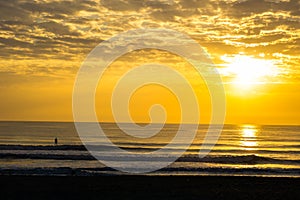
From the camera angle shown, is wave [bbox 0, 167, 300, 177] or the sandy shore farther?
wave [bbox 0, 167, 300, 177]

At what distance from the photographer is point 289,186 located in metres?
25.5

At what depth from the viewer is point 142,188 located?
23.7 metres

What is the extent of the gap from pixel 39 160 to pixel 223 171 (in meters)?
18.9

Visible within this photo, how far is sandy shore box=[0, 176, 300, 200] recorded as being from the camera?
2116 centimetres

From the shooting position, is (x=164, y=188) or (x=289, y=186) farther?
(x=289, y=186)

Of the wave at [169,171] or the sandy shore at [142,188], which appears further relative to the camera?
the wave at [169,171]

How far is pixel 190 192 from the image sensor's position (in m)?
22.6

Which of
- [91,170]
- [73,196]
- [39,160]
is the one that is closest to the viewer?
[73,196]

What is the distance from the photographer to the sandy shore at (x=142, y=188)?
69.4ft

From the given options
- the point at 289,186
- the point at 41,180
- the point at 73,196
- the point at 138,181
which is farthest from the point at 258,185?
the point at 41,180

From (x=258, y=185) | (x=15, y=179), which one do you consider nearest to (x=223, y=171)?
(x=258, y=185)

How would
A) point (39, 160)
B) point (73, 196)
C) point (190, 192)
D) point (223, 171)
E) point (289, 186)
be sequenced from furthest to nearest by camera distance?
point (39, 160) → point (223, 171) → point (289, 186) → point (190, 192) → point (73, 196)

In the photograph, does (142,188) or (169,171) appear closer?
(142,188)

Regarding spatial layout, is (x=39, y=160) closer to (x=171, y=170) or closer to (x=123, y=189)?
(x=171, y=170)
